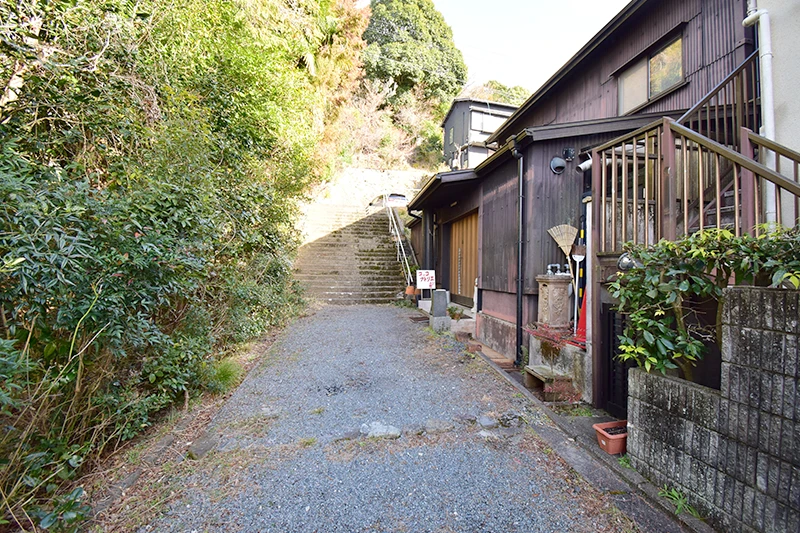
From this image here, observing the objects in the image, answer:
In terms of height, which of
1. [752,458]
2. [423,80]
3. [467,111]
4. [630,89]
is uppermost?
[423,80]

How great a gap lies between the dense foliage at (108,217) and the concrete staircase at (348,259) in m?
5.19

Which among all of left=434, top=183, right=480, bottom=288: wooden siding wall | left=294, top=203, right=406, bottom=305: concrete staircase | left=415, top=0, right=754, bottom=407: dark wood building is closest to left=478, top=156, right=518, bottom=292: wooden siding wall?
left=415, top=0, right=754, bottom=407: dark wood building

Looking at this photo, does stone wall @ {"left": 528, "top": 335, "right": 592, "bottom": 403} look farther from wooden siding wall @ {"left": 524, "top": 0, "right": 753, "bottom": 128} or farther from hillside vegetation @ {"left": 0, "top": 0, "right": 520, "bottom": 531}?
wooden siding wall @ {"left": 524, "top": 0, "right": 753, "bottom": 128}

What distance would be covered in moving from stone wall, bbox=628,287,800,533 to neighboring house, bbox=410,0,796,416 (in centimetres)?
93

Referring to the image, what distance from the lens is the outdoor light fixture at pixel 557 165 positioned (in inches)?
178

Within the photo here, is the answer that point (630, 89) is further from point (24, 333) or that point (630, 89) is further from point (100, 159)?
point (24, 333)

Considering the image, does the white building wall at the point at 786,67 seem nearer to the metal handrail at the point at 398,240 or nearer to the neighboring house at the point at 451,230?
the neighboring house at the point at 451,230

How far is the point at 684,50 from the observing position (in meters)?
4.72

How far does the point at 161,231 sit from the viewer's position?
244 centimetres

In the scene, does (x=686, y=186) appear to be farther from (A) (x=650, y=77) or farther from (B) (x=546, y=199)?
(A) (x=650, y=77)

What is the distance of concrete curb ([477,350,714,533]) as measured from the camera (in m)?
1.81

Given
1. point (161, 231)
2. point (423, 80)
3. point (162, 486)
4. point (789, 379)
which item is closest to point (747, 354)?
point (789, 379)

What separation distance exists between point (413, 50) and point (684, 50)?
19865 mm

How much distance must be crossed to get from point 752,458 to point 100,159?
495cm
